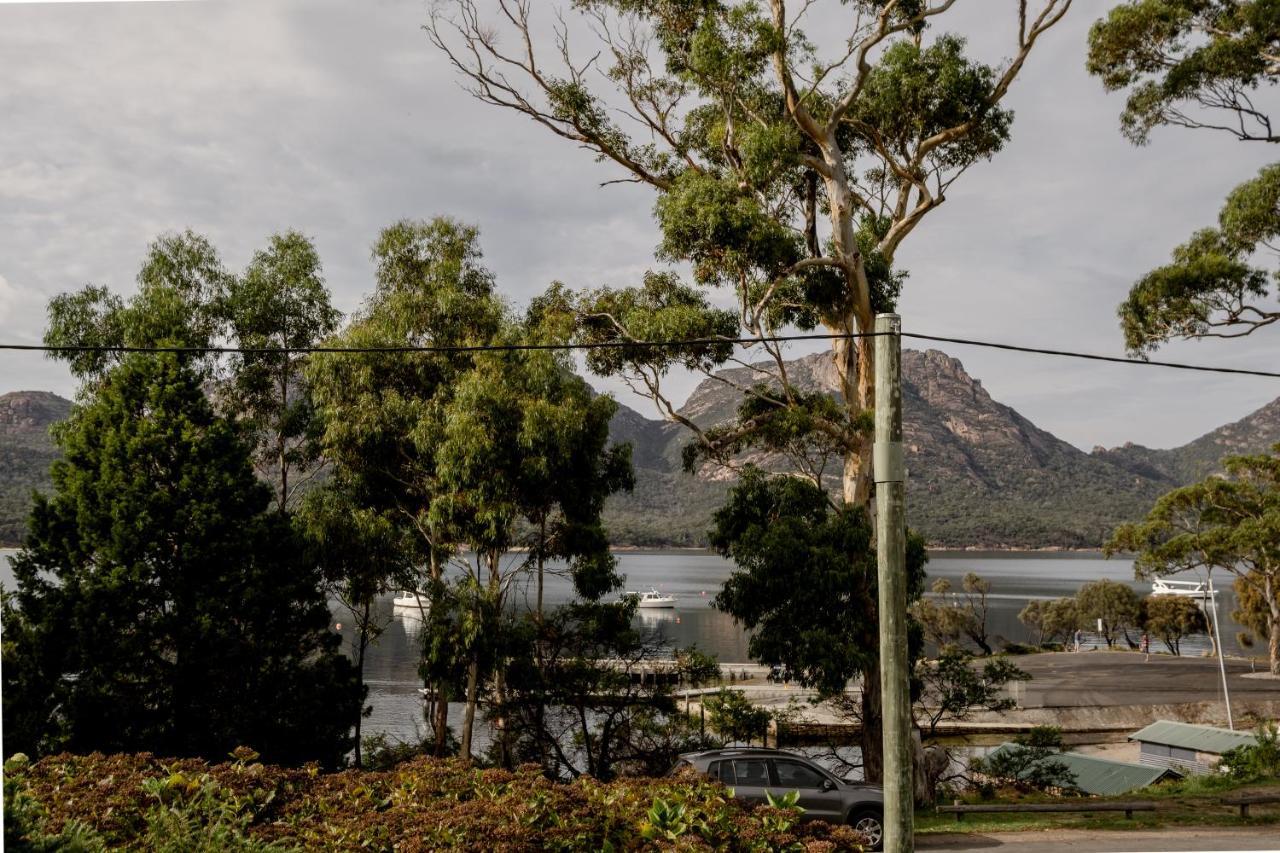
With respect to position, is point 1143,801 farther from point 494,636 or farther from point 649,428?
point 649,428

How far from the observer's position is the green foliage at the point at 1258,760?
1758 cm

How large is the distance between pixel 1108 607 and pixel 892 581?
64.9m

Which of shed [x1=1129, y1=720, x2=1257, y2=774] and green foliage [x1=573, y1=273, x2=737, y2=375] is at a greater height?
green foliage [x1=573, y1=273, x2=737, y2=375]

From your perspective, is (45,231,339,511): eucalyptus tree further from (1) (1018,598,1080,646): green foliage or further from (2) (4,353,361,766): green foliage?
(1) (1018,598,1080,646): green foliage

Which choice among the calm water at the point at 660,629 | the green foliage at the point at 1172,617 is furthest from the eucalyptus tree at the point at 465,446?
the green foliage at the point at 1172,617

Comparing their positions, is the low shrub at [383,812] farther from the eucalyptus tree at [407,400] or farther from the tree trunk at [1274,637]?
the tree trunk at [1274,637]

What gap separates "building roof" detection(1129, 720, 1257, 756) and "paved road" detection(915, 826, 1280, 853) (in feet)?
45.4

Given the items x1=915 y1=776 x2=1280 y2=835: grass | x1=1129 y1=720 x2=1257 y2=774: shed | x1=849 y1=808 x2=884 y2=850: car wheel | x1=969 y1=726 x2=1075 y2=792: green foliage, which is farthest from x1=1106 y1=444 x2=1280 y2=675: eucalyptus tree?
x1=849 y1=808 x2=884 y2=850: car wheel

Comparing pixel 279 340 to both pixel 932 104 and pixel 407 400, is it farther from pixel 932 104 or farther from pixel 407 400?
pixel 932 104

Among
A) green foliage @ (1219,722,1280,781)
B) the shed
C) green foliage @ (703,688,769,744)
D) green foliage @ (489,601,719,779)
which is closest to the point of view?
green foliage @ (489,601,719,779)

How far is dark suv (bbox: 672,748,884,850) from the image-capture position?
39.4ft

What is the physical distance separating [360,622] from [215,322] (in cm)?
781

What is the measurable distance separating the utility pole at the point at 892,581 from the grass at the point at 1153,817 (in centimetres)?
736

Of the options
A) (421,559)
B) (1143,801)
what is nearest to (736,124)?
(421,559)
